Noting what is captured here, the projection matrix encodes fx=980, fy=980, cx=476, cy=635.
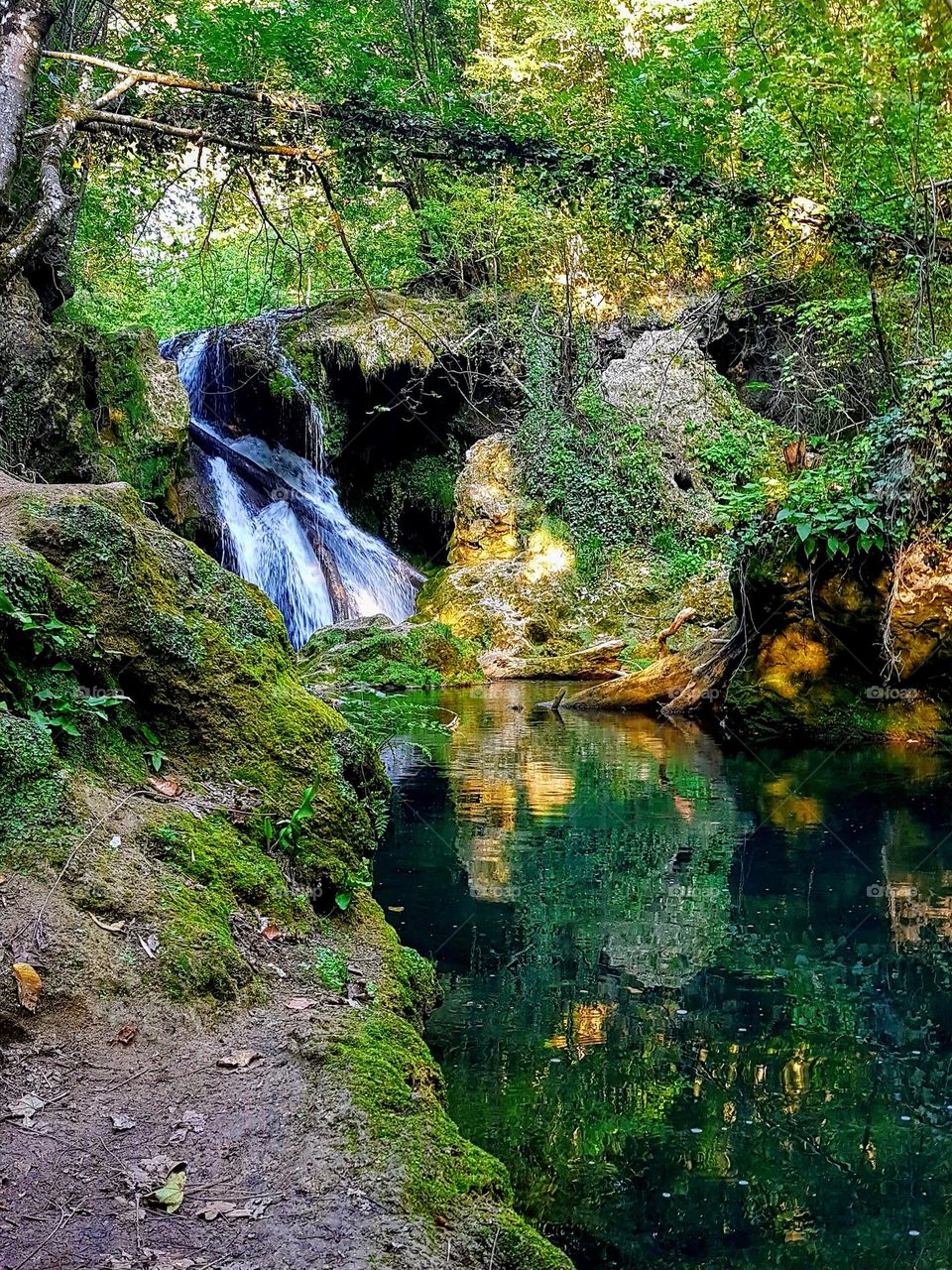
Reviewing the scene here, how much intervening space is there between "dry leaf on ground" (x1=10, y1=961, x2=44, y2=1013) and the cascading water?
41.0ft

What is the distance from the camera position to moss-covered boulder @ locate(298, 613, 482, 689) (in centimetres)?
1301

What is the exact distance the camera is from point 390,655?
14383mm

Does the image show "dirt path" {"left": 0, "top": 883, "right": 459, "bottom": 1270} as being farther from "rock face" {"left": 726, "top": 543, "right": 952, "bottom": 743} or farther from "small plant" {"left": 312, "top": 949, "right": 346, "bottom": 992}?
"rock face" {"left": 726, "top": 543, "right": 952, "bottom": 743}

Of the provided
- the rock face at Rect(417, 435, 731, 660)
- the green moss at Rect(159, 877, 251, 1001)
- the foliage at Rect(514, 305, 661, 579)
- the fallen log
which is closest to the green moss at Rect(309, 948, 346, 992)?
the green moss at Rect(159, 877, 251, 1001)

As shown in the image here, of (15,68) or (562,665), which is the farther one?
(562,665)

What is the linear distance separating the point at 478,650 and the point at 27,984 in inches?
581

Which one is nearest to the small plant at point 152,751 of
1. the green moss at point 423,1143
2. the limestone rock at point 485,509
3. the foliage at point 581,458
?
the green moss at point 423,1143

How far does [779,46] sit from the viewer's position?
12.5 m

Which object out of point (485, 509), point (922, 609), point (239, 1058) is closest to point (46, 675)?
point (239, 1058)

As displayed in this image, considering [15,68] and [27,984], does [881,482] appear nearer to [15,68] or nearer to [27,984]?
[15,68]

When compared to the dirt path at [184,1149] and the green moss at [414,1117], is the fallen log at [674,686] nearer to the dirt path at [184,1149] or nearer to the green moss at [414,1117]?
the green moss at [414,1117]

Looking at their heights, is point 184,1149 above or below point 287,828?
below

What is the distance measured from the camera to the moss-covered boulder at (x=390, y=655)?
13.0m

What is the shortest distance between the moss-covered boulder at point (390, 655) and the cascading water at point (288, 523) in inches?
49.7
